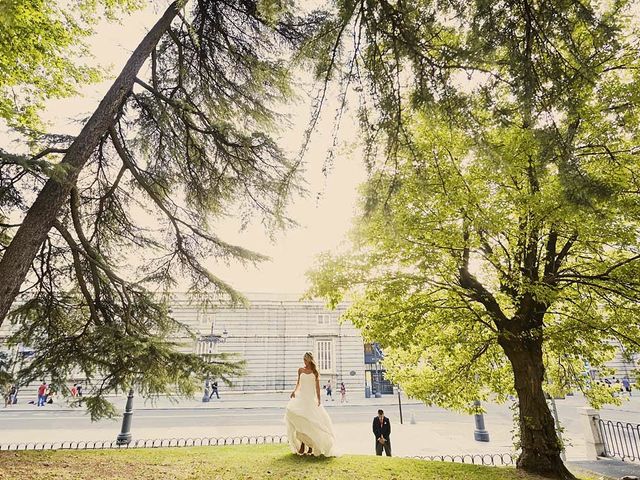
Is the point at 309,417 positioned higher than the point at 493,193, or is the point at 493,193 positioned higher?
the point at 493,193

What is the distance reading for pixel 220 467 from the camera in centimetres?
661

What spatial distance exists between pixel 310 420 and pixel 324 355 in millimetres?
29831

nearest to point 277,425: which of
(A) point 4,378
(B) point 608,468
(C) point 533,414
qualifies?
(B) point 608,468

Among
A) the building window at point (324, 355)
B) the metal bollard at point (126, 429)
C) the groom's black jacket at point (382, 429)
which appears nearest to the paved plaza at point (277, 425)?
the metal bollard at point (126, 429)

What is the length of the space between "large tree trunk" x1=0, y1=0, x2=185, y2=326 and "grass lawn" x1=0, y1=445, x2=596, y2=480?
111 inches

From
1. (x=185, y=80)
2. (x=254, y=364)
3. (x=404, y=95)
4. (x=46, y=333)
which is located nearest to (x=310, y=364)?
(x=46, y=333)

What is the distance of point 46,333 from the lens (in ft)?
21.5

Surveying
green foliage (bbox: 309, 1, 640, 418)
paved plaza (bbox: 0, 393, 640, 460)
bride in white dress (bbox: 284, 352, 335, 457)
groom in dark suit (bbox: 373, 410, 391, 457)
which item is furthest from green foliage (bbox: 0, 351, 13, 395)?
groom in dark suit (bbox: 373, 410, 391, 457)

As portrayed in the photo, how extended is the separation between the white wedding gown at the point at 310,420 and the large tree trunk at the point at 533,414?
13.9ft

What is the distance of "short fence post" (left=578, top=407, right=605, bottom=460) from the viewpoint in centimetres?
1095

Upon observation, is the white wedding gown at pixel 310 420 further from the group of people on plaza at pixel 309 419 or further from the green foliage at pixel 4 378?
the green foliage at pixel 4 378

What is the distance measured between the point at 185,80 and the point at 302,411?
25.1 feet

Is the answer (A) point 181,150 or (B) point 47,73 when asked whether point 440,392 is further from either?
(B) point 47,73

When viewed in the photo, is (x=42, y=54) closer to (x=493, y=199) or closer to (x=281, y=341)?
(x=493, y=199)
